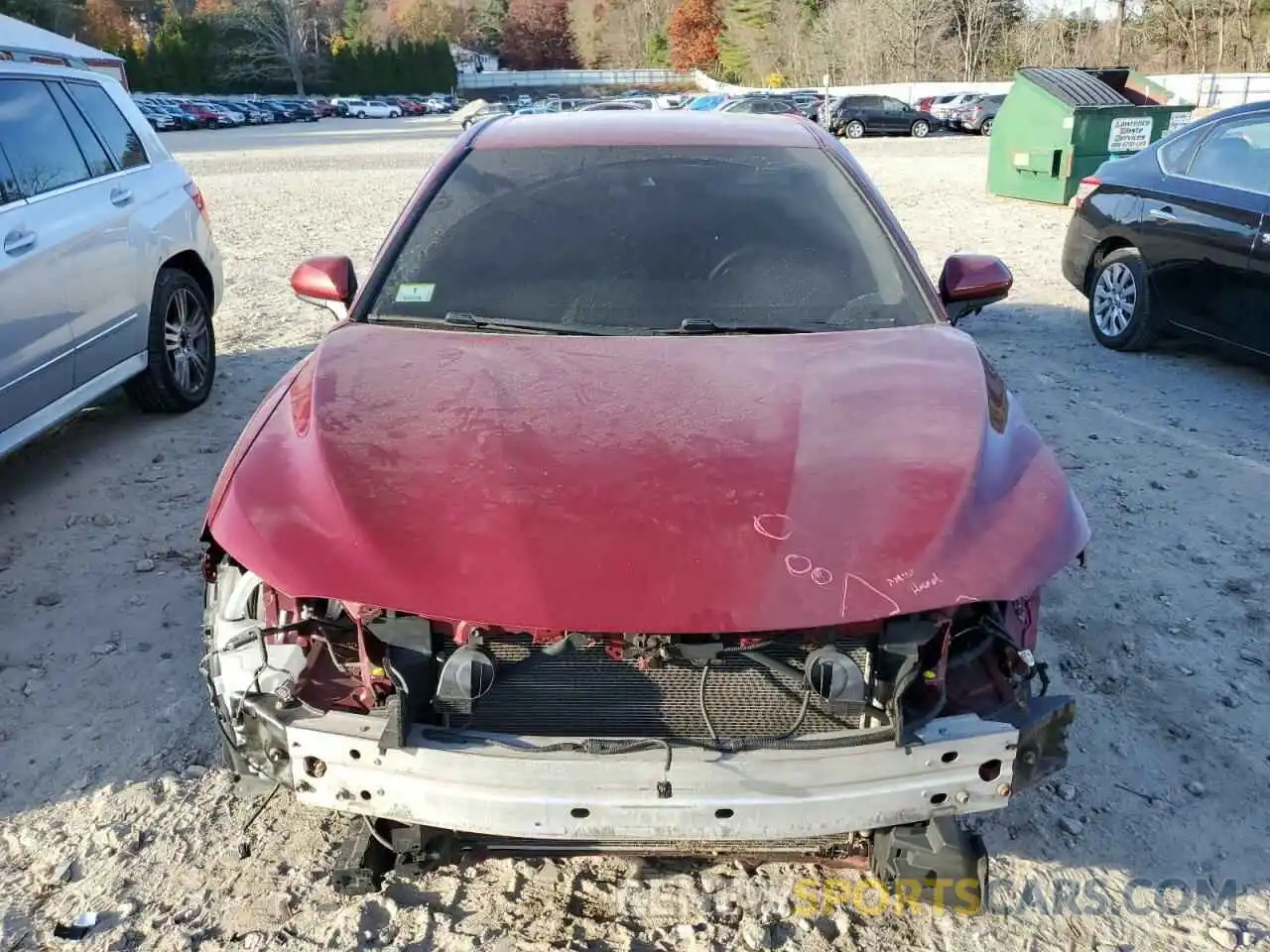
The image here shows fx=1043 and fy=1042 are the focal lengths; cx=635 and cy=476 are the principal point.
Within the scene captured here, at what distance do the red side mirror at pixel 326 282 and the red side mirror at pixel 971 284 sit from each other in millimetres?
1974

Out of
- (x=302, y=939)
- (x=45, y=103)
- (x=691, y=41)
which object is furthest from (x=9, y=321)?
(x=691, y=41)

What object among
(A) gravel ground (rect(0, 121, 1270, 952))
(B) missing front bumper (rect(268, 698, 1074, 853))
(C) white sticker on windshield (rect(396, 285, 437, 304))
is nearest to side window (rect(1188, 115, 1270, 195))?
(A) gravel ground (rect(0, 121, 1270, 952))

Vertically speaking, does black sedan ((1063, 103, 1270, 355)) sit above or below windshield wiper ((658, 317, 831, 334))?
below

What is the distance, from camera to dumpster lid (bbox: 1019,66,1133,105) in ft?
42.7

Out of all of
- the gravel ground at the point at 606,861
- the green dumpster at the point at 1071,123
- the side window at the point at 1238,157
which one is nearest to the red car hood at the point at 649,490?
the gravel ground at the point at 606,861

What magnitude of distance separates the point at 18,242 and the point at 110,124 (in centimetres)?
141

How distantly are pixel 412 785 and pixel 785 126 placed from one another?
294 cm

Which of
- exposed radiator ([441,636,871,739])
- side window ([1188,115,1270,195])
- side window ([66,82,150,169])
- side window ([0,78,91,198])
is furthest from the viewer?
side window ([1188,115,1270,195])

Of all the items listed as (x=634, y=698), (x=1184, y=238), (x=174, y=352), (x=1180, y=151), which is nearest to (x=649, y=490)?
(x=634, y=698)

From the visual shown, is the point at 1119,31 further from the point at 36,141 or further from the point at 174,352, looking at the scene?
the point at 36,141

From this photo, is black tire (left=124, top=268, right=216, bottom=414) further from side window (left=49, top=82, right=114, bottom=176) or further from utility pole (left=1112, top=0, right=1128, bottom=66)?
utility pole (left=1112, top=0, right=1128, bottom=66)

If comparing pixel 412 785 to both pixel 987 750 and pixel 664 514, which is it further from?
pixel 987 750

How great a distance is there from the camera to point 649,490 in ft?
7.18

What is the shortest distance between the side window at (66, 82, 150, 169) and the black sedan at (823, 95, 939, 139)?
3102 cm
